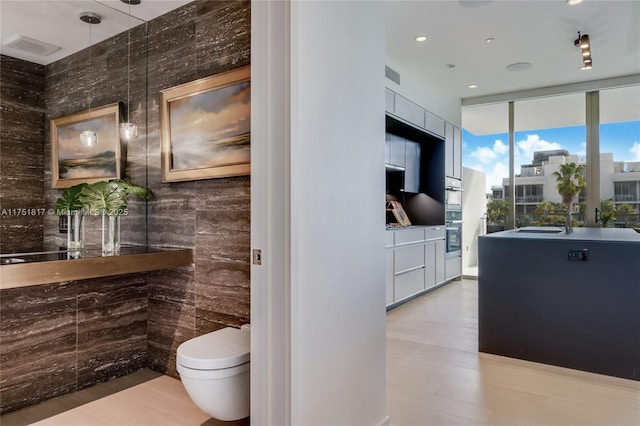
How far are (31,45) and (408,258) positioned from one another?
13.0ft

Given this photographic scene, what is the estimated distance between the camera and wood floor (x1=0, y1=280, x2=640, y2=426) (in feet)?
7.33

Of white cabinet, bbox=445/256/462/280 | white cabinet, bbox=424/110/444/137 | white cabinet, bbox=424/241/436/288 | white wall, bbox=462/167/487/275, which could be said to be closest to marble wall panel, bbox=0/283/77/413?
white cabinet, bbox=424/241/436/288

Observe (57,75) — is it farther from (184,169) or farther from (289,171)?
(289,171)

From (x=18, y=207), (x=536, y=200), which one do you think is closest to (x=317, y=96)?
(x=18, y=207)

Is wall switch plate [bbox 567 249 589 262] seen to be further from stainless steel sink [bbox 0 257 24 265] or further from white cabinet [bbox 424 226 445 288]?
stainless steel sink [bbox 0 257 24 265]

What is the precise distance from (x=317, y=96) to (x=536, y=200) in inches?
225

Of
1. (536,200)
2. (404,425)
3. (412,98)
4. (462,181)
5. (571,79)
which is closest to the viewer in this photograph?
(404,425)

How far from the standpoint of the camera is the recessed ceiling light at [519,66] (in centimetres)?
495

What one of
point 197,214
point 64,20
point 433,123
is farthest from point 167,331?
point 433,123

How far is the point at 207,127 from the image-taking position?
257cm

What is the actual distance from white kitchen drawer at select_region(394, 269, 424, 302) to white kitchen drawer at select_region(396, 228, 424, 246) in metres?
0.38

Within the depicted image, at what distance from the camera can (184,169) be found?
268cm

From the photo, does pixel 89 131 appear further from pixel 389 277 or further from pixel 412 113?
pixel 412 113

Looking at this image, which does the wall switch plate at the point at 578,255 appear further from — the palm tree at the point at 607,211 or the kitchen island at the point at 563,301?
the palm tree at the point at 607,211
